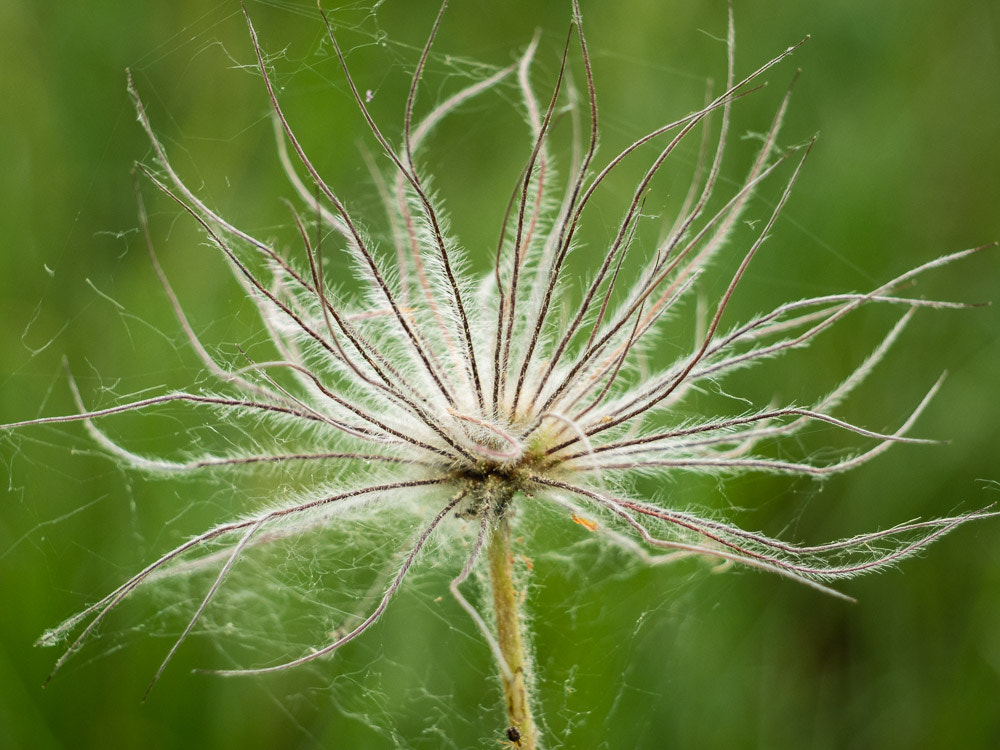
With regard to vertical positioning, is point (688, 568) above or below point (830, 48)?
below

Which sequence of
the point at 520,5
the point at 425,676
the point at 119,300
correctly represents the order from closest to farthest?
the point at 425,676, the point at 119,300, the point at 520,5

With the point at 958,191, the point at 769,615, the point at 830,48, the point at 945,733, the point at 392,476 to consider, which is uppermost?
the point at 830,48

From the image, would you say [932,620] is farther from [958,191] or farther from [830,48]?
[830,48]

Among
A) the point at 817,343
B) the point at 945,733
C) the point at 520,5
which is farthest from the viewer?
the point at 520,5

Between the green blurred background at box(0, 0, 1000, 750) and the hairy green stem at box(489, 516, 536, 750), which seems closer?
the hairy green stem at box(489, 516, 536, 750)

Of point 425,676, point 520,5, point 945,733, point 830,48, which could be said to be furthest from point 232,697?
point 830,48
